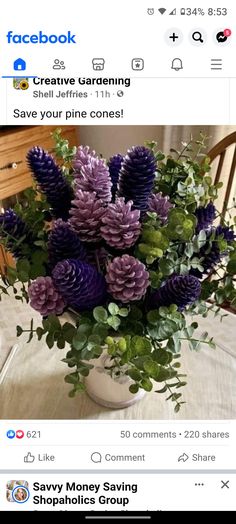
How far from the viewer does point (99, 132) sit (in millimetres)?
1444

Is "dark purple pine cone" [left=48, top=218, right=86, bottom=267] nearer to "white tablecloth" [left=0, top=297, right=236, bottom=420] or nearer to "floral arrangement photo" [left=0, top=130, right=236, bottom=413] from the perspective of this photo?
"floral arrangement photo" [left=0, top=130, right=236, bottom=413]

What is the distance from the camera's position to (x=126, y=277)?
35 centimetres

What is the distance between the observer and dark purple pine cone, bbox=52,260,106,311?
0.32m

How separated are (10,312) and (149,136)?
2.64ft

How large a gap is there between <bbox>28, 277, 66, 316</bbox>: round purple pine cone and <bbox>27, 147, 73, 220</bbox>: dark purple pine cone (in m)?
0.08

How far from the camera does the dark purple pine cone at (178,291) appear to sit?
347 mm

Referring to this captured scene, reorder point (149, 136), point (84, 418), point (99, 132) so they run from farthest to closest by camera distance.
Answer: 1. point (99, 132)
2. point (149, 136)
3. point (84, 418)
